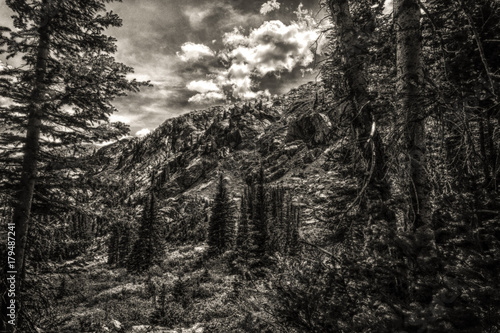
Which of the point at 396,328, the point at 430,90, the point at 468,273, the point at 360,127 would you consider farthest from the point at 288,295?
the point at 430,90

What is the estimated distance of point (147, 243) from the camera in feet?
122

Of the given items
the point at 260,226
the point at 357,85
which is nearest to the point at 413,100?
the point at 357,85

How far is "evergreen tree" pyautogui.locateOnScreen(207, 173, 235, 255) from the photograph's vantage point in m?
40.3

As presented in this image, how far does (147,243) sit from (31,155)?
33581 mm

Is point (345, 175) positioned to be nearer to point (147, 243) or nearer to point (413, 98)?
point (413, 98)

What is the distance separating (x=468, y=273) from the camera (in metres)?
2.09

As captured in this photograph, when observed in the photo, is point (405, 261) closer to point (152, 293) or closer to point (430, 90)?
point (430, 90)

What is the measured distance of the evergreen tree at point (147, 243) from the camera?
36.4 meters

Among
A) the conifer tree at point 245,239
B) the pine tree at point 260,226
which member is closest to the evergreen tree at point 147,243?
the conifer tree at point 245,239

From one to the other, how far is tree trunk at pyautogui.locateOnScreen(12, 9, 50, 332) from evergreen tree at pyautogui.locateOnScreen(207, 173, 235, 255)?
3415 centimetres

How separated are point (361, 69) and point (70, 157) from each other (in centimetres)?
773

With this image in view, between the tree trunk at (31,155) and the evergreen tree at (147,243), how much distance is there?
32.5m

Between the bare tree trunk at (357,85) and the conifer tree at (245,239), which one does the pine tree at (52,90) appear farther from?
the conifer tree at (245,239)

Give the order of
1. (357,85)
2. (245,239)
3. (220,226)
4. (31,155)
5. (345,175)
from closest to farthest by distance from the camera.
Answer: (357,85) < (345,175) < (31,155) < (245,239) < (220,226)
